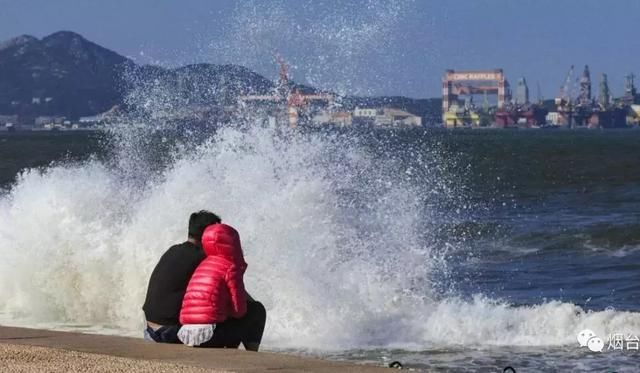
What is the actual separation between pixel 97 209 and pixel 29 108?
Answer: 136728 millimetres

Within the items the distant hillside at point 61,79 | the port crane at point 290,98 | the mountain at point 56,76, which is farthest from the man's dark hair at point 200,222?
the mountain at point 56,76

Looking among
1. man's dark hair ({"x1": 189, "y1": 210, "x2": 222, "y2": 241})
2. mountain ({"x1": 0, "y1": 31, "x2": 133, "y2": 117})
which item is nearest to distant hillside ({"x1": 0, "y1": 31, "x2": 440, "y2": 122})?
mountain ({"x1": 0, "y1": 31, "x2": 133, "y2": 117})

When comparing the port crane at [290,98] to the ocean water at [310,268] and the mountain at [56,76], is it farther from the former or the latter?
the mountain at [56,76]

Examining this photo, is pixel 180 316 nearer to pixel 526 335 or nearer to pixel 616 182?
pixel 526 335

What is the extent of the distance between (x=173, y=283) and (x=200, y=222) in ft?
1.40

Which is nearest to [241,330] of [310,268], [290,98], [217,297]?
[217,297]

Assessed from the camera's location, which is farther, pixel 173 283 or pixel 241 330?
pixel 173 283

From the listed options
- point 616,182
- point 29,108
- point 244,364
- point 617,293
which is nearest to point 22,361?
point 244,364

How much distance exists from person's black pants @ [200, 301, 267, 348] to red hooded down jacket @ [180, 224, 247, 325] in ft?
0.21

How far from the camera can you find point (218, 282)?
8.59 meters

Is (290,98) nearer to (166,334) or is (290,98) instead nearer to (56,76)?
(166,334)

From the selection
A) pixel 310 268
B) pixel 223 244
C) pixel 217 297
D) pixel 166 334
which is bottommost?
pixel 310 268

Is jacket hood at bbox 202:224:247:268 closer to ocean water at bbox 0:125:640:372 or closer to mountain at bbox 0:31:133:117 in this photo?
ocean water at bbox 0:125:640:372

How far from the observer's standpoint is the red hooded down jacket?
28.2ft
